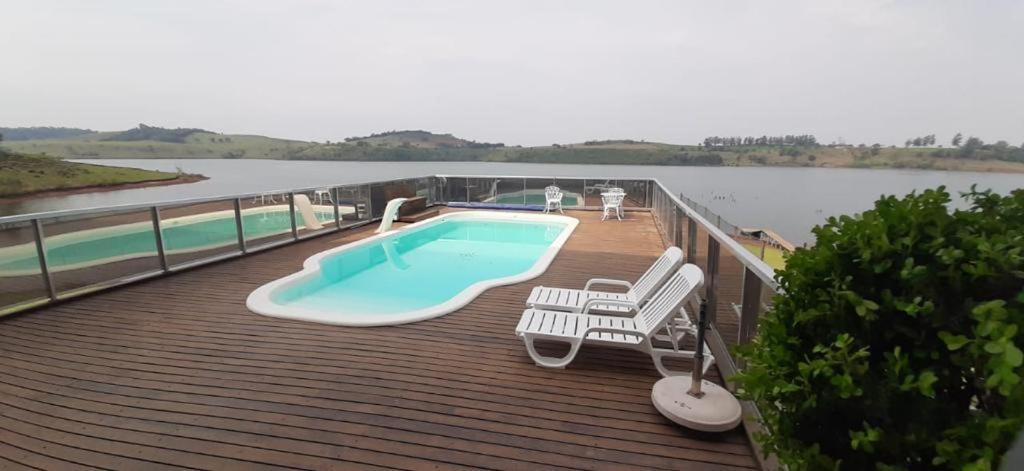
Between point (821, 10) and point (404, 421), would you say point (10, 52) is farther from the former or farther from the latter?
point (821, 10)

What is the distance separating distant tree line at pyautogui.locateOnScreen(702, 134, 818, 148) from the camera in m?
48.0

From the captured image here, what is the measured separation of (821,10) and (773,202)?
3543 centimetres

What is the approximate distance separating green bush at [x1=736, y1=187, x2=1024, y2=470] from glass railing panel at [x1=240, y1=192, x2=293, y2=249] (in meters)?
6.91

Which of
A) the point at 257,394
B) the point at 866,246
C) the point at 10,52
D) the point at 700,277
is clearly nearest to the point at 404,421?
the point at 257,394

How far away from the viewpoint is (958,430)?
951mm

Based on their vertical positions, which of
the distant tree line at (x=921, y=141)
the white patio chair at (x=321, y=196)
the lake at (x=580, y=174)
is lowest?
the lake at (x=580, y=174)

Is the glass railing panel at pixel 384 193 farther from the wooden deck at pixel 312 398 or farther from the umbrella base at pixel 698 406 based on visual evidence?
the umbrella base at pixel 698 406

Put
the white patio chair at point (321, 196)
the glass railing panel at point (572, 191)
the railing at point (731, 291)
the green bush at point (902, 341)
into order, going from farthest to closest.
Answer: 1. the glass railing panel at point (572, 191)
2. the white patio chair at point (321, 196)
3. the railing at point (731, 291)
4. the green bush at point (902, 341)

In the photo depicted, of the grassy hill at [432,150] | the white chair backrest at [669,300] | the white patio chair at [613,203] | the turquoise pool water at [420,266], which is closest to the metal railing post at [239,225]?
the turquoise pool water at [420,266]

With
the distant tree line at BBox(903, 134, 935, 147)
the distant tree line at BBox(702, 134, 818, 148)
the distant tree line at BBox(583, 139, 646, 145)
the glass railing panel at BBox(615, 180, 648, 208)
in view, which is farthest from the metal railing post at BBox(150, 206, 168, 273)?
the distant tree line at BBox(702, 134, 818, 148)

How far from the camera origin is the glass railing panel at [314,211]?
766cm

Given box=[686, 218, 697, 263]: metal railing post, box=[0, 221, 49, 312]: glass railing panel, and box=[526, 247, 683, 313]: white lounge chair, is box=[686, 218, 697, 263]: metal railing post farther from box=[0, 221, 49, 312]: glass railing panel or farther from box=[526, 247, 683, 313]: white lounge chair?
box=[0, 221, 49, 312]: glass railing panel

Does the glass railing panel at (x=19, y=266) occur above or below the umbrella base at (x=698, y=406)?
above

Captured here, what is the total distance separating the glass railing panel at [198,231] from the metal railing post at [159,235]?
0.10 ft
